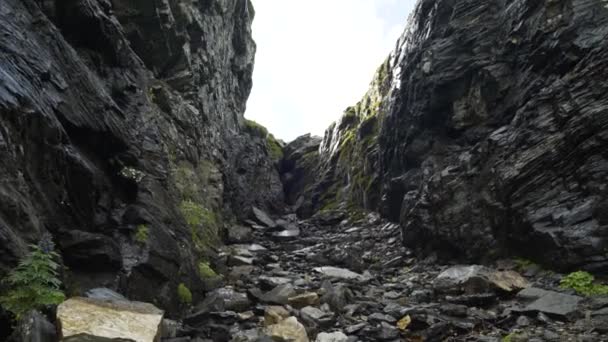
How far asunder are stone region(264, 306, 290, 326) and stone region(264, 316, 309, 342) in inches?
16.2

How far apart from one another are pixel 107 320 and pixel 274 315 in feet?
17.4

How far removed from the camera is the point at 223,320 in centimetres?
1148

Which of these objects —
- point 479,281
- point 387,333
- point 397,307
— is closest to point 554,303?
point 479,281

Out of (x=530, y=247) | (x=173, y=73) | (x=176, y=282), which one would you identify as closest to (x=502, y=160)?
(x=530, y=247)

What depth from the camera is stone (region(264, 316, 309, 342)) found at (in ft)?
33.1

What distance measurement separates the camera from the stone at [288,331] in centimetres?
1008

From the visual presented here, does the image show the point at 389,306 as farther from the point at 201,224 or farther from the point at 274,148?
the point at 274,148

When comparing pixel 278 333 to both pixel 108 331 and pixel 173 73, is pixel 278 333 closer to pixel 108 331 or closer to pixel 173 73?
pixel 108 331

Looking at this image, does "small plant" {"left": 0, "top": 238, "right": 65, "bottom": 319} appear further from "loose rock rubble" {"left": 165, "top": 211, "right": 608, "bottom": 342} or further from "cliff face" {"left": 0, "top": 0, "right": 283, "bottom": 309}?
"loose rock rubble" {"left": 165, "top": 211, "right": 608, "bottom": 342}

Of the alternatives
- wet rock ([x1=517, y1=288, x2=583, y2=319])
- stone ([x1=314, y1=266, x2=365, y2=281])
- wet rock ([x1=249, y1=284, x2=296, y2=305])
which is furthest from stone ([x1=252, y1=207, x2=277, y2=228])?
wet rock ([x1=517, y1=288, x2=583, y2=319])

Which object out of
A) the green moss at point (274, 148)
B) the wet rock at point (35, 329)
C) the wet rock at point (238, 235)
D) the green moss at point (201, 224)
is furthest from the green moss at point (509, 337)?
the green moss at point (274, 148)

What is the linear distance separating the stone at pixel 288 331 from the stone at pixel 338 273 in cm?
785

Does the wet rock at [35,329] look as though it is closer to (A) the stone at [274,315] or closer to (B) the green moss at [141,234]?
(B) the green moss at [141,234]

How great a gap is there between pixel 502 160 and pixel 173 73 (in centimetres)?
2215
